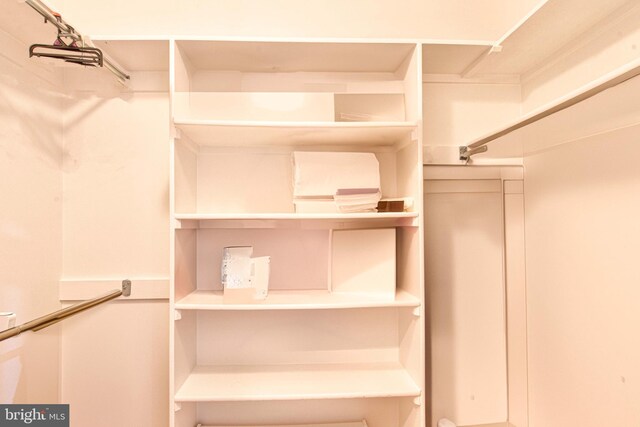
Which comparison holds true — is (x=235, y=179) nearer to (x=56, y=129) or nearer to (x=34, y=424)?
(x=56, y=129)

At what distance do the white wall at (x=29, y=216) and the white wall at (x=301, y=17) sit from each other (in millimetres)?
439

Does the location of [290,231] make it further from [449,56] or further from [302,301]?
[449,56]

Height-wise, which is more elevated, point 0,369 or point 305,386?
point 0,369

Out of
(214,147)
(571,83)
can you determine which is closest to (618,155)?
(571,83)

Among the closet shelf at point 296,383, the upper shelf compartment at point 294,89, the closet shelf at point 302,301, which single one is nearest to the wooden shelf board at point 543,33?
the upper shelf compartment at point 294,89

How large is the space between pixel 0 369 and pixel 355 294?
138 cm

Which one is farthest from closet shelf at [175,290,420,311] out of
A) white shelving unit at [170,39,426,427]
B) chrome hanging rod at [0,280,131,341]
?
chrome hanging rod at [0,280,131,341]

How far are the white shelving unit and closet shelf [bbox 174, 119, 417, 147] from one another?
0.04ft

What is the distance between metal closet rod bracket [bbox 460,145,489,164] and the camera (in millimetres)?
1611

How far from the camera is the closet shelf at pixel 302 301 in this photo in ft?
4.79

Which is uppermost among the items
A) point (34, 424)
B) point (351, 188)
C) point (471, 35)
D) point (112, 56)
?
point (471, 35)

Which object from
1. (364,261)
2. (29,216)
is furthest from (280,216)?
(29,216)

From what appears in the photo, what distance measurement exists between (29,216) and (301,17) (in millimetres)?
1555

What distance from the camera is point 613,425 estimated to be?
4.16 ft
